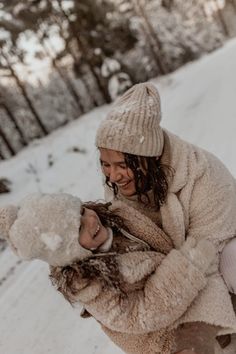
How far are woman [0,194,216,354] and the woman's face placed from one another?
0.36 m

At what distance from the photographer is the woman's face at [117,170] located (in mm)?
2129

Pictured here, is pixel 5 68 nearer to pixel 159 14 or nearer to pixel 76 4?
pixel 76 4

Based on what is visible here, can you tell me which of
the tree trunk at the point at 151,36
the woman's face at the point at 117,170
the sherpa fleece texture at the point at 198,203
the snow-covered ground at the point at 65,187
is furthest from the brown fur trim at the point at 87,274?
the tree trunk at the point at 151,36

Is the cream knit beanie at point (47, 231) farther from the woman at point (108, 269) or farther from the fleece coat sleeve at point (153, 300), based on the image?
the fleece coat sleeve at point (153, 300)

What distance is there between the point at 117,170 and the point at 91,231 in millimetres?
527

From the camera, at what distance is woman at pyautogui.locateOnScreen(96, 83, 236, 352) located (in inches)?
79.1

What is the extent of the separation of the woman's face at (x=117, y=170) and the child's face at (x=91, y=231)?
431 millimetres

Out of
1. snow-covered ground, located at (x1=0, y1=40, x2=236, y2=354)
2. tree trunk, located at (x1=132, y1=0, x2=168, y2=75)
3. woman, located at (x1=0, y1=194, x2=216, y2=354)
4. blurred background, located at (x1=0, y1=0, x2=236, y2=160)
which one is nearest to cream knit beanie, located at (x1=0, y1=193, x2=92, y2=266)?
woman, located at (x1=0, y1=194, x2=216, y2=354)

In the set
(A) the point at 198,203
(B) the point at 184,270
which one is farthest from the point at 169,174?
(B) the point at 184,270

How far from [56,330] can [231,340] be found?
2519 millimetres

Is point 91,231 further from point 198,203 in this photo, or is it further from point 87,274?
point 198,203

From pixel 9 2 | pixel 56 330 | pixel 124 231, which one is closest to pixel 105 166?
pixel 124 231

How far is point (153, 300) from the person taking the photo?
5.46 ft

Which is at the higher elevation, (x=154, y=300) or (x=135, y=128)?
(x=135, y=128)
